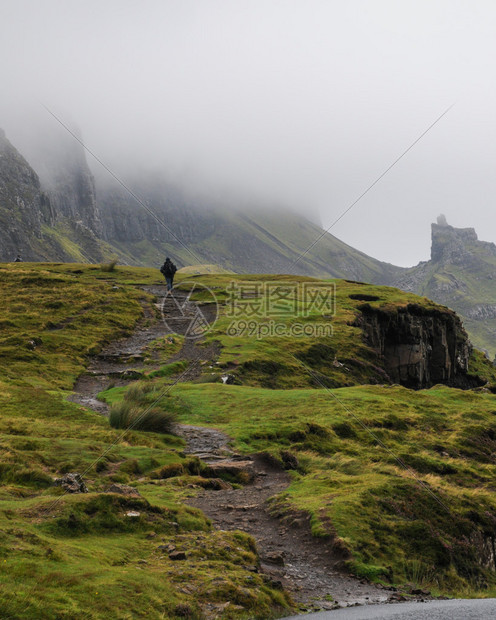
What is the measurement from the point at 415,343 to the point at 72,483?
63.6m

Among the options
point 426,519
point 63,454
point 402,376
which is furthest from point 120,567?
point 402,376

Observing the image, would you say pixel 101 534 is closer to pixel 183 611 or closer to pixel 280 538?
pixel 183 611

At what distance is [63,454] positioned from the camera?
1745cm

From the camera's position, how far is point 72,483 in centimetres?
1413

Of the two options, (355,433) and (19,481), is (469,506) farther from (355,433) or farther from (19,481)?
(19,481)

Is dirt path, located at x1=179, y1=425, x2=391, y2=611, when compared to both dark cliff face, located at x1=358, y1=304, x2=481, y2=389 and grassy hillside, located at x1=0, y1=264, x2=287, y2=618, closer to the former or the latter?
grassy hillside, located at x1=0, y1=264, x2=287, y2=618

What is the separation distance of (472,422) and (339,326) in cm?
3141

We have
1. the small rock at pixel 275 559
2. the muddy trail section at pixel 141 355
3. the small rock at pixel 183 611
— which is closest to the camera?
the small rock at pixel 183 611

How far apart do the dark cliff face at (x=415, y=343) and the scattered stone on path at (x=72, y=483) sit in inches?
2011

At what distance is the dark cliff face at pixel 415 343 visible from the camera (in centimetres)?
6812
